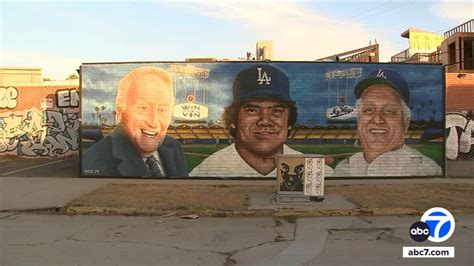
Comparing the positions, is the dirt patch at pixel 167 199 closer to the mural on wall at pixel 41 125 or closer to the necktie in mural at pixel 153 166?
the necktie in mural at pixel 153 166

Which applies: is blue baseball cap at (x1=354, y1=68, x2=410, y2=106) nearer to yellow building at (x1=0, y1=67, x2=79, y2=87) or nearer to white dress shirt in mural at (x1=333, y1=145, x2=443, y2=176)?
white dress shirt in mural at (x1=333, y1=145, x2=443, y2=176)

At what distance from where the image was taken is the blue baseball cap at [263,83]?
621 inches

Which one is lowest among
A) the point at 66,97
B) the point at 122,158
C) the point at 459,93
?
the point at 122,158

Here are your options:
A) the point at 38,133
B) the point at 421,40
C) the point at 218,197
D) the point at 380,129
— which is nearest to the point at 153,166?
the point at 218,197

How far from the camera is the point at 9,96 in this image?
867 inches

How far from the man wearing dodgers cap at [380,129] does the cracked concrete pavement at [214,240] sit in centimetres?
615

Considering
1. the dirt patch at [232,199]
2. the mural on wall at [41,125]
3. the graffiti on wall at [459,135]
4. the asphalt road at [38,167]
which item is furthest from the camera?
the mural on wall at [41,125]

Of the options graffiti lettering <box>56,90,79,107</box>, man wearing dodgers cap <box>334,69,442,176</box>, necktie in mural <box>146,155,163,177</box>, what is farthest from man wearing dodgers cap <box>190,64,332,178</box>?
graffiti lettering <box>56,90,79,107</box>

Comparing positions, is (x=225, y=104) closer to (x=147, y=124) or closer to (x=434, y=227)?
(x=147, y=124)

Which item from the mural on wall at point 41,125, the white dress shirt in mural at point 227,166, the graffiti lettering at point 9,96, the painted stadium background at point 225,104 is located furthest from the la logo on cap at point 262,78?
the graffiti lettering at point 9,96

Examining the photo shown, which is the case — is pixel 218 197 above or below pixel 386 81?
below

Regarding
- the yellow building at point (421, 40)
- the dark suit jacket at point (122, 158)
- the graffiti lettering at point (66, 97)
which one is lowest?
the dark suit jacket at point (122, 158)

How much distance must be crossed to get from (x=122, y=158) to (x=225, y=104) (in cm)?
381

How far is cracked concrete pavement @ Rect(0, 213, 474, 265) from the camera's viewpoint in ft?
21.3
